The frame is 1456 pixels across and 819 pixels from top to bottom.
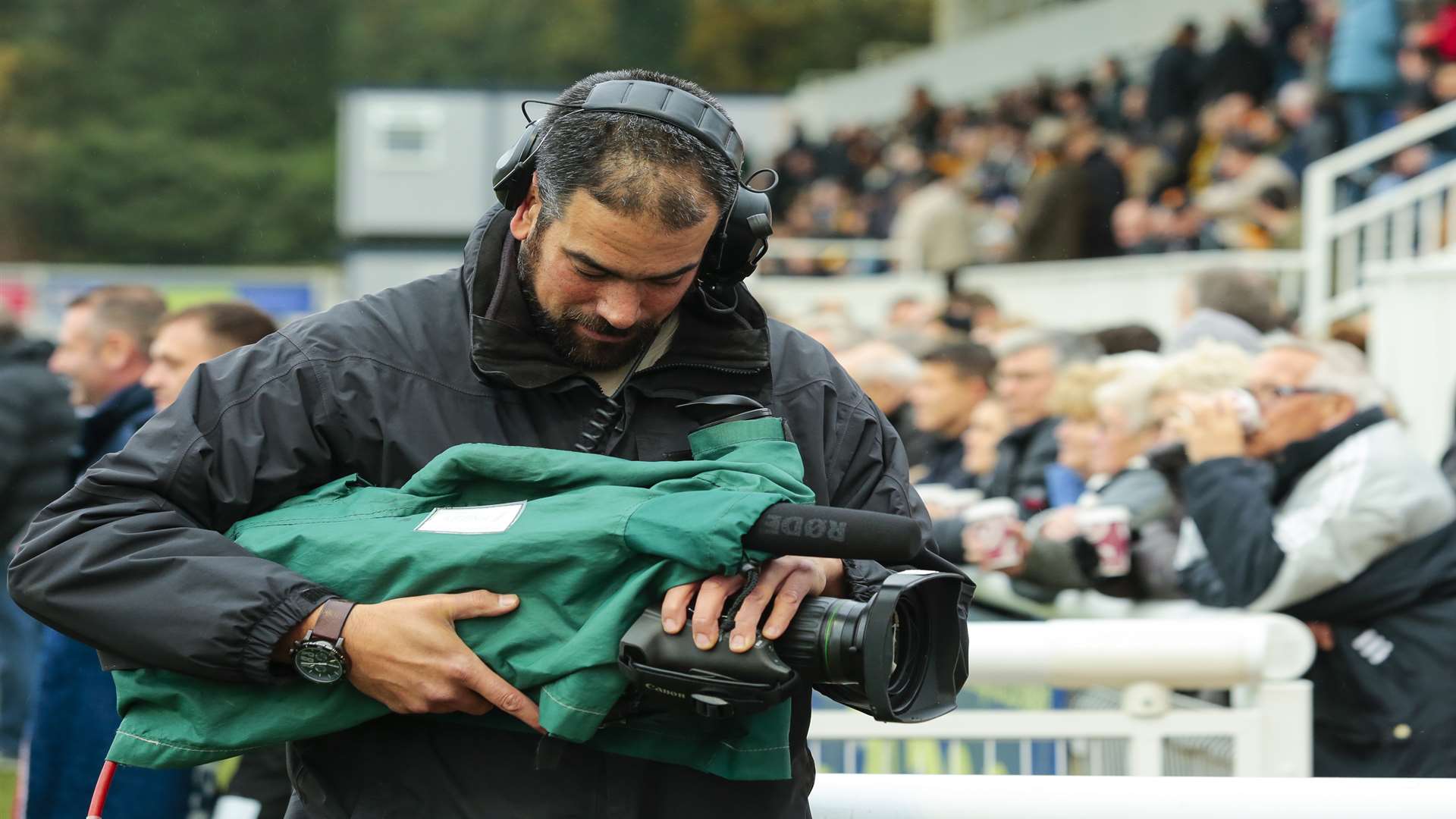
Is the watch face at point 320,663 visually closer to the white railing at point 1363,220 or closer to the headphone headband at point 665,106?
the headphone headband at point 665,106

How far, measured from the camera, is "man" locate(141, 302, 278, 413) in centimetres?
466

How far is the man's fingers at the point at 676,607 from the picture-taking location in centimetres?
204

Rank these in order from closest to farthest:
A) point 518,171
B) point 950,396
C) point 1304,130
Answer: point 518,171 < point 950,396 < point 1304,130

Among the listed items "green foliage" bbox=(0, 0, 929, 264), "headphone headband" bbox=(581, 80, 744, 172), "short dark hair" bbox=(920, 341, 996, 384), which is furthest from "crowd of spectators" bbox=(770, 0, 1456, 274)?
"green foliage" bbox=(0, 0, 929, 264)

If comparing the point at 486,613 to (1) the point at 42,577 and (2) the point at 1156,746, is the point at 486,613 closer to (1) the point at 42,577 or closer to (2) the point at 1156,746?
(1) the point at 42,577

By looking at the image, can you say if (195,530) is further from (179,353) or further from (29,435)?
(29,435)

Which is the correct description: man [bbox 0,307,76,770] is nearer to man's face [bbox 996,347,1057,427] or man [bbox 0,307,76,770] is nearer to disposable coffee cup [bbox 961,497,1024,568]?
man's face [bbox 996,347,1057,427]

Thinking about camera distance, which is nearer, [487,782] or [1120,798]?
[487,782]

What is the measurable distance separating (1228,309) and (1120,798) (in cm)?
434

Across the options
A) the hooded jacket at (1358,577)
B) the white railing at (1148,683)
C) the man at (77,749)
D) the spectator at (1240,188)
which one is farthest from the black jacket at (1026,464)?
the spectator at (1240,188)

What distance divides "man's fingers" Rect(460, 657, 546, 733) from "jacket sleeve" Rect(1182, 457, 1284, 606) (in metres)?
2.49

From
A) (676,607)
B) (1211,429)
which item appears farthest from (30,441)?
(676,607)

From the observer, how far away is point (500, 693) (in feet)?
6.93

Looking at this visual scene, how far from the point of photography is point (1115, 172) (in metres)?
13.9
